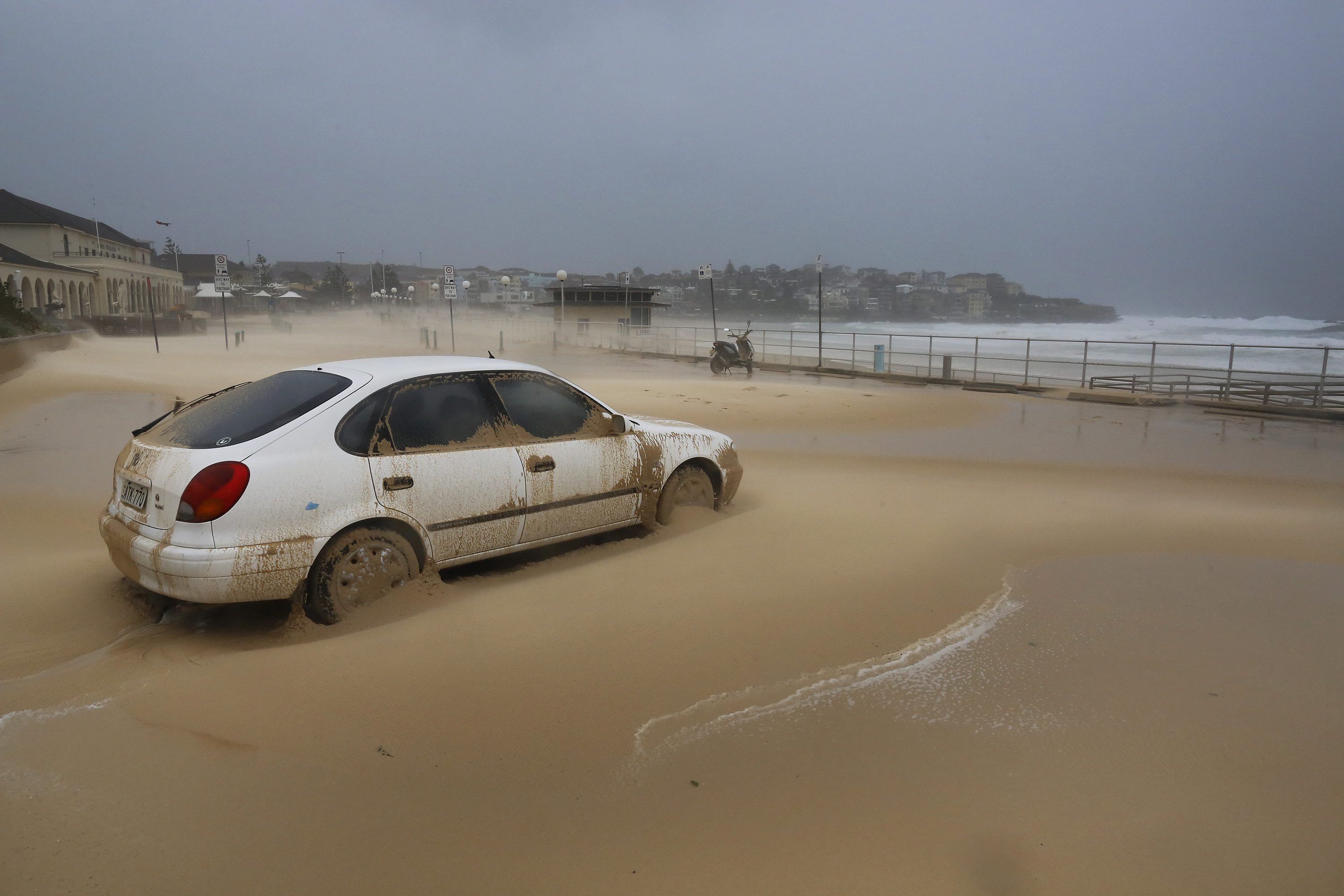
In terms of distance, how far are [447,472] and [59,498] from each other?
5704 mm

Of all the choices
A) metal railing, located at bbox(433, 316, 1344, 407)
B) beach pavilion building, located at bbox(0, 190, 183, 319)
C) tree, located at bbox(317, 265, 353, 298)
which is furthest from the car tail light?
tree, located at bbox(317, 265, 353, 298)

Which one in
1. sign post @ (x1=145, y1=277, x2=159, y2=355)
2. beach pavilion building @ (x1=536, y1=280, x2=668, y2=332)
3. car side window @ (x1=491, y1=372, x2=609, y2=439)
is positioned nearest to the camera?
car side window @ (x1=491, y1=372, x2=609, y2=439)

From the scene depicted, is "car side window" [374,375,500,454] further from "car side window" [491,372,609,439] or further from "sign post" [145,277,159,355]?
"sign post" [145,277,159,355]

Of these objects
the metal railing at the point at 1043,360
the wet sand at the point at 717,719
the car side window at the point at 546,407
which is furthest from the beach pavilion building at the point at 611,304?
the wet sand at the point at 717,719

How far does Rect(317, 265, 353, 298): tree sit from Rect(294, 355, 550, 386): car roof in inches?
5475

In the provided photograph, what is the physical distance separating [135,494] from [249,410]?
73cm

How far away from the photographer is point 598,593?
17.9 ft

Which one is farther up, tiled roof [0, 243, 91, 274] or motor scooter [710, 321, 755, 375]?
tiled roof [0, 243, 91, 274]

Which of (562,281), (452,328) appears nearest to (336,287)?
(562,281)

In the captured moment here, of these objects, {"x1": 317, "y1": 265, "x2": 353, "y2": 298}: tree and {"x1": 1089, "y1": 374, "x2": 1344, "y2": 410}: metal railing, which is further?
{"x1": 317, "y1": 265, "x2": 353, "y2": 298}: tree

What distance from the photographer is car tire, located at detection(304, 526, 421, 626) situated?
4660mm

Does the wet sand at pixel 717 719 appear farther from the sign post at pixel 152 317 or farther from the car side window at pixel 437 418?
the sign post at pixel 152 317

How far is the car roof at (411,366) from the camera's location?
5.27 metres

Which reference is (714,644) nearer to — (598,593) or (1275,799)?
(598,593)
